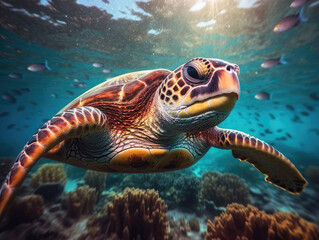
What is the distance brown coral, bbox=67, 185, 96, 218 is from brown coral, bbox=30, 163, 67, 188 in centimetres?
177

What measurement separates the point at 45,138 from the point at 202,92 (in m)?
1.27

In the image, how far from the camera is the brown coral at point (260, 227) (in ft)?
5.10

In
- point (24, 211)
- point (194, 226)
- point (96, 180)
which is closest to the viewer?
point (24, 211)

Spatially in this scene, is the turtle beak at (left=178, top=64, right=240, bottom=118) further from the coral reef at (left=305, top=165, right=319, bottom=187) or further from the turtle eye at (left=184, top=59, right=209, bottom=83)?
the coral reef at (left=305, top=165, right=319, bottom=187)

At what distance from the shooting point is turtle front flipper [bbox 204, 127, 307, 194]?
1893 millimetres

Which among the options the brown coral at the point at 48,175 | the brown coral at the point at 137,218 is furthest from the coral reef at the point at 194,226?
the brown coral at the point at 48,175

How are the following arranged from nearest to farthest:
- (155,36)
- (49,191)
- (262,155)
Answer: (262,155) < (49,191) < (155,36)

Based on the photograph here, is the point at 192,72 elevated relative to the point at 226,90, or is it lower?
elevated

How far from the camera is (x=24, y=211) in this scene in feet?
8.71

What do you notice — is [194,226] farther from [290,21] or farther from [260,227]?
[290,21]

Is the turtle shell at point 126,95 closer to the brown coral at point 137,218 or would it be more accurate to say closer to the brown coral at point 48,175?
the brown coral at point 137,218

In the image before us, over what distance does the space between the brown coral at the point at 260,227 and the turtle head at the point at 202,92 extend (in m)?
1.50

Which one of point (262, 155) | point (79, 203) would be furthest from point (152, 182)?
point (262, 155)

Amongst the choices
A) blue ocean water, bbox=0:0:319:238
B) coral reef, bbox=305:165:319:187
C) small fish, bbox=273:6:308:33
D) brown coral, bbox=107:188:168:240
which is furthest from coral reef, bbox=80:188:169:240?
coral reef, bbox=305:165:319:187
